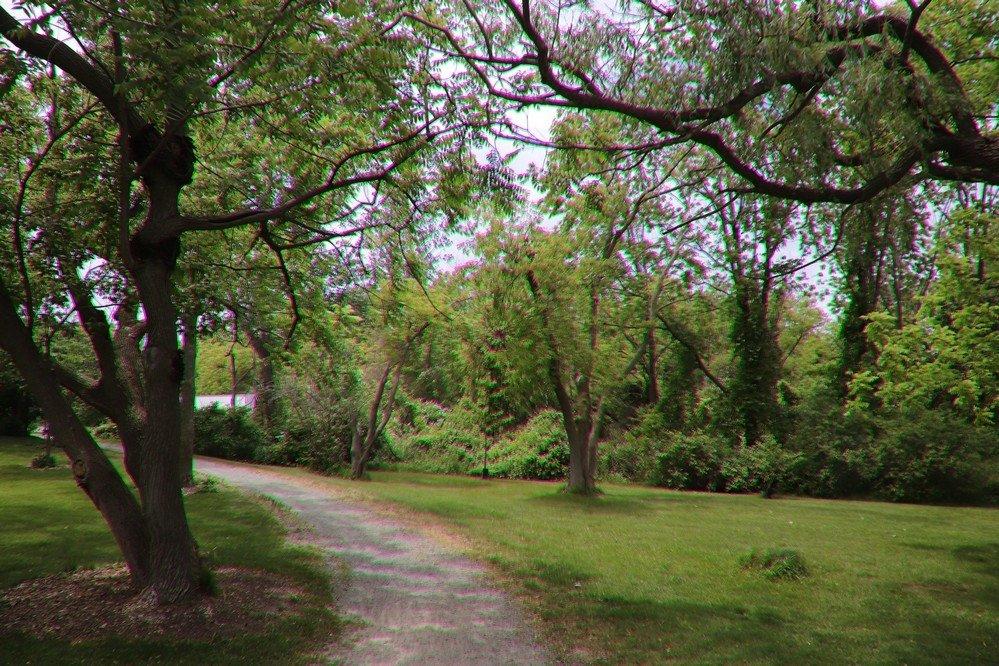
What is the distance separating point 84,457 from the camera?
632 cm

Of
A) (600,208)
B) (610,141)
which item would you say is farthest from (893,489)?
(610,141)

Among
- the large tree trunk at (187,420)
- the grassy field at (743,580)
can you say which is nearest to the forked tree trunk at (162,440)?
the grassy field at (743,580)

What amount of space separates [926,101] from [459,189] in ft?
16.0

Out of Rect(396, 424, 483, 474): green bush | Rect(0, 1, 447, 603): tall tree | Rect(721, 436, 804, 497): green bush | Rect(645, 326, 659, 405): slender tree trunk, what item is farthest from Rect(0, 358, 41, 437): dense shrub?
Rect(645, 326, 659, 405): slender tree trunk

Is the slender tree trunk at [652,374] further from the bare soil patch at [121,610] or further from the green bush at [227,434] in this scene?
the bare soil patch at [121,610]

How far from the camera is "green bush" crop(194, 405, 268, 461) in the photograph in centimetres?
2781

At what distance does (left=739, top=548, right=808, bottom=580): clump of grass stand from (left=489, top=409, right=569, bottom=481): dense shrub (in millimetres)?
16318

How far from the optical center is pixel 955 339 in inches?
450

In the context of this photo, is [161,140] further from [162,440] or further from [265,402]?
[265,402]

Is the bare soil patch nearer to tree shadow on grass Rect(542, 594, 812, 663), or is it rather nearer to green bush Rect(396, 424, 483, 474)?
tree shadow on grass Rect(542, 594, 812, 663)

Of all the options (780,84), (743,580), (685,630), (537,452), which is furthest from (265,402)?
(780,84)

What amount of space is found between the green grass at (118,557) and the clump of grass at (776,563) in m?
5.99

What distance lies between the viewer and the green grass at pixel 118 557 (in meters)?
5.20

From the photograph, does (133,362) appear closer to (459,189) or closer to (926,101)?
(459,189)
